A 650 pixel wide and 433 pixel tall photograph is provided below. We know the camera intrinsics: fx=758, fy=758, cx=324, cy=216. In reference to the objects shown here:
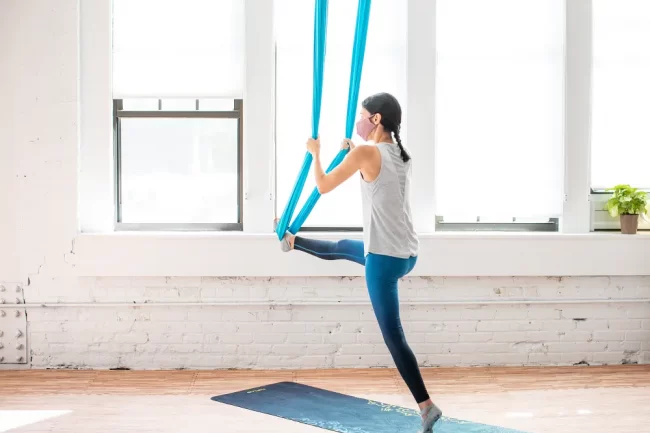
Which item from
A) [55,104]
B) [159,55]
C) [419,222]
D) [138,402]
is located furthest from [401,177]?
[55,104]

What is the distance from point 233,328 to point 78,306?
101cm

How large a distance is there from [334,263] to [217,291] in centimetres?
79

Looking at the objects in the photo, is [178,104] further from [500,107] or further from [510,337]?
[510,337]

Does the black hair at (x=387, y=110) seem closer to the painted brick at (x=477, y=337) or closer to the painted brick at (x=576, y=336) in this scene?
the painted brick at (x=477, y=337)

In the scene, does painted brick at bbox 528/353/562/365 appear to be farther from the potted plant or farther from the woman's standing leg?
the woman's standing leg

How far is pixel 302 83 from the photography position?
16.6 ft

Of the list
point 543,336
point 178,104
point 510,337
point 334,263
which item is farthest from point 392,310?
point 178,104

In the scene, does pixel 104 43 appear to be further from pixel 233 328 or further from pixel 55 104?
pixel 233 328

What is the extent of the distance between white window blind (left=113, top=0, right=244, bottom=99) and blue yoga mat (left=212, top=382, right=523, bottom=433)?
1970 millimetres

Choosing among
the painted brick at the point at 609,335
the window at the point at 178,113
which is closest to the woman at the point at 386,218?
the window at the point at 178,113

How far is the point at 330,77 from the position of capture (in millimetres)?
5023

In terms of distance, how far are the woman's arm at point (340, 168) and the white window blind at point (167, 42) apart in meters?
1.56

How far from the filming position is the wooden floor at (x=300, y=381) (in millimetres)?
3707

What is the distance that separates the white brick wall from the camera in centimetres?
491
